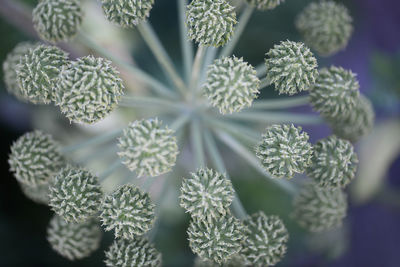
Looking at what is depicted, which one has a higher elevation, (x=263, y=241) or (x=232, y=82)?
(x=232, y=82)

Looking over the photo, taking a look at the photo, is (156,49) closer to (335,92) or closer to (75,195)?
(75,195)

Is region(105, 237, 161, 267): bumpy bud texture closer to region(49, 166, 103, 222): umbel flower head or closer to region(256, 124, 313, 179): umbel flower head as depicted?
region(49, 166, 103, 222): umbel flower head

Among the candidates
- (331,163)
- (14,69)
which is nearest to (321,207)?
(331,163)

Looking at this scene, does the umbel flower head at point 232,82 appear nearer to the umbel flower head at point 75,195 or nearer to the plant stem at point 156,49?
the plant stem at point 156,49

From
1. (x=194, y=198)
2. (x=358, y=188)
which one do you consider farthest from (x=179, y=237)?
(x=194, y=198)

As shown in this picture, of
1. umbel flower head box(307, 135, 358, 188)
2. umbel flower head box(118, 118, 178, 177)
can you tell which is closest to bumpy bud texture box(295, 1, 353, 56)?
umbel flower head box(307, 135, 358, 188)

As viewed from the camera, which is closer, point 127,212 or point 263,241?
point 127,212

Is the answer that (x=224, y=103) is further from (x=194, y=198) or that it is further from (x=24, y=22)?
(x=24, y=22)
